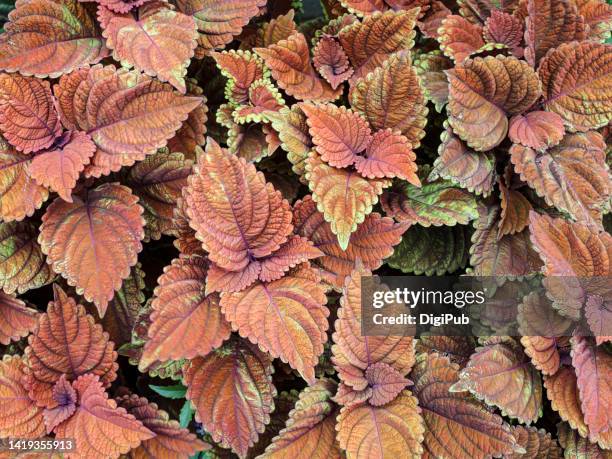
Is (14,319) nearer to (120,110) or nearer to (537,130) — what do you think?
(120,110)

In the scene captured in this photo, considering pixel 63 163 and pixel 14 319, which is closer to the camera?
pixel 63 163

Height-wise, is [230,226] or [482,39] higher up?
[482,39]

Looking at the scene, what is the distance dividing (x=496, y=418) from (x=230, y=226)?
607mm

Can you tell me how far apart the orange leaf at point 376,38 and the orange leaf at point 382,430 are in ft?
2.43

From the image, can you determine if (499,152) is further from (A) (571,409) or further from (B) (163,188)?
(B) (163,188)

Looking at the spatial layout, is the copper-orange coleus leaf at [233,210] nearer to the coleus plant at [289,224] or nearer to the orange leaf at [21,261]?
the coleus plant at [289,224]

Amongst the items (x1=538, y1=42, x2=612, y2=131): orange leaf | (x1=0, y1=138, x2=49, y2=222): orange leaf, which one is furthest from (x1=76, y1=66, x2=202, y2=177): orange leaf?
(x1=538, y1=42, x2=612, y2=131): orange leaf

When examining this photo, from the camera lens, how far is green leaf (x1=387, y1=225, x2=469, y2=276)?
1.42m

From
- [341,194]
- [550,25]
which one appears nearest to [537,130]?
[550,25]

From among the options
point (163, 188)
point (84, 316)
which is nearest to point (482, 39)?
point (163, 188)

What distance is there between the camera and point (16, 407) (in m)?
1.17

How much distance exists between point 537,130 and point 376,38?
1.35ft

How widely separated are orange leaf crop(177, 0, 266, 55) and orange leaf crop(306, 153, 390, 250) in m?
0.36

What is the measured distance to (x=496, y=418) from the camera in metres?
1.14
